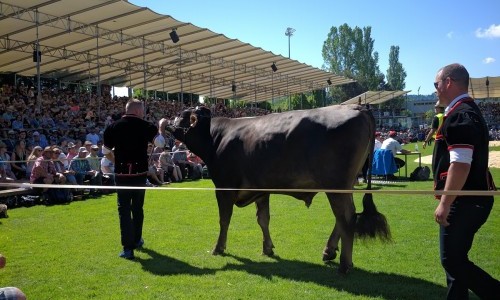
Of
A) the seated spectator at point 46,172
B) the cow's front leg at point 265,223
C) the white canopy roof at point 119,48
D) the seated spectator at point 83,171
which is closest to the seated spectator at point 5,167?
the seated spectator at point 46,172

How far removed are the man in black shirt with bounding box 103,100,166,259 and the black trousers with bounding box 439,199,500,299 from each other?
4.42m

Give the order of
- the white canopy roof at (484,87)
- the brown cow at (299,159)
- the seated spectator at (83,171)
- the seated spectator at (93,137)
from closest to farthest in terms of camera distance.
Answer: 1. the brown cow at (299,159)
2. the seated spectator at (83,171)
3. the seated spectator at (93,137)
4. the white canopy roof at (484,87)

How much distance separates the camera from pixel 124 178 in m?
7.04

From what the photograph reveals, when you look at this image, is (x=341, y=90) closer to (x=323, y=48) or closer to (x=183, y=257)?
(x=323, y=48)

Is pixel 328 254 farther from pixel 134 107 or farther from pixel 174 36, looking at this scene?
pixel 174 36

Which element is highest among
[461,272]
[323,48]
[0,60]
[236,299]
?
[323,48]

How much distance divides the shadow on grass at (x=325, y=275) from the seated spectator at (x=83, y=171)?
7.82 meters

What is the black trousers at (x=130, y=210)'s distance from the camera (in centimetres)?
682

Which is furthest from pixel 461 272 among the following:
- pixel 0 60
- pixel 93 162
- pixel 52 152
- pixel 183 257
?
pixel 0 60

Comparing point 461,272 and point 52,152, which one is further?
point 52,152

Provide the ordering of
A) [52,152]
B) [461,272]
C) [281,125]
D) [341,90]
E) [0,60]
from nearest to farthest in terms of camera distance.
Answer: [461,272] → [281,125] → [52,152] → [0,60] → [341,90]

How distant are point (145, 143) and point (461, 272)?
4716 millimetres

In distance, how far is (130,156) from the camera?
23.2 ft

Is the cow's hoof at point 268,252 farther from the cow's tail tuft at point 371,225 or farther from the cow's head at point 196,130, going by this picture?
the cow's head at point 196,130
